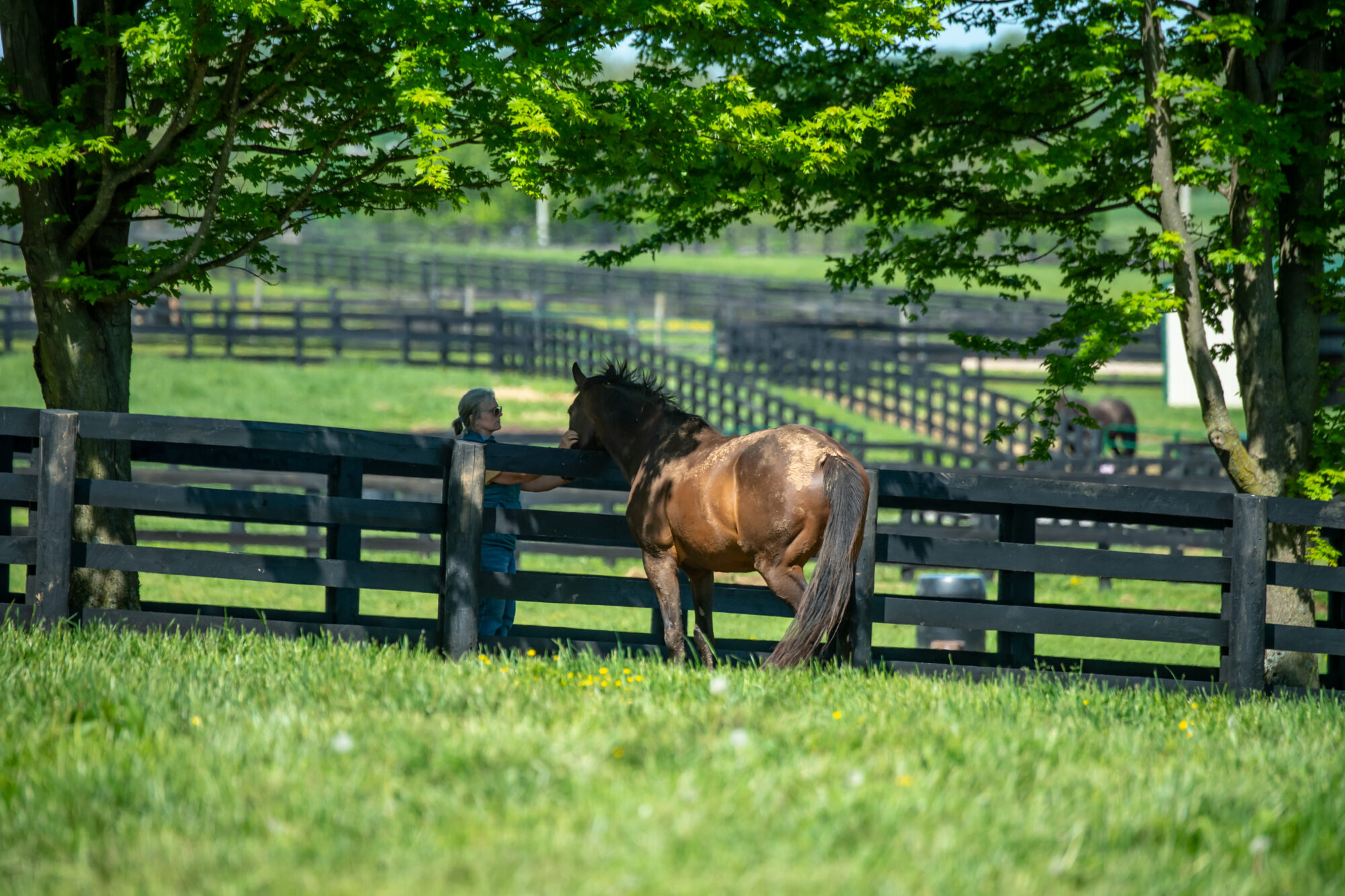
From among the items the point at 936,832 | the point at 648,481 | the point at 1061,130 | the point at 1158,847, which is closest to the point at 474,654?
the point at 648,481

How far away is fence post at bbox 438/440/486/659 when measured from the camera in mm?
6145

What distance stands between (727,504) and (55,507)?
3769 millimetres

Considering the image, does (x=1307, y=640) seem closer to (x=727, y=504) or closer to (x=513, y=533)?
(x=727, y=504)

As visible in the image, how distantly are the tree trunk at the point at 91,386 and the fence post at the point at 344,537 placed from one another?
5.72 ft

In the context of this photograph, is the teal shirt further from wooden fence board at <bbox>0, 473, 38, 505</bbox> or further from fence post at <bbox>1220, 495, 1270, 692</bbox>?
fence post at <bbox>1220, 495, 1270, 692</bbox>

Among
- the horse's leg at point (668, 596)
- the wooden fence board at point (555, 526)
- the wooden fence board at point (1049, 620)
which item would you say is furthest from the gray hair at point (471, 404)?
the wooden fence board at point (1049, 620)

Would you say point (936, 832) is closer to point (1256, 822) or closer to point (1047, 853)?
point (1047, 853)

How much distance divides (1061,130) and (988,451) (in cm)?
1505

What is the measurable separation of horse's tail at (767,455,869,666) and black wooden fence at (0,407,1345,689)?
499 millimetres

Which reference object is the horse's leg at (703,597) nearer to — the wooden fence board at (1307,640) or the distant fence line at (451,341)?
the wooden fence board at (1307,640)

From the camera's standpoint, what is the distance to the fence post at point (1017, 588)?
22.2ft

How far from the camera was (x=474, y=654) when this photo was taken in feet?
19.1

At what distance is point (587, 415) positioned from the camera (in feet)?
22.6

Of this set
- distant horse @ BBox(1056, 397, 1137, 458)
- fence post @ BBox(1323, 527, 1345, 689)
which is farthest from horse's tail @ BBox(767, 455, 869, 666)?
distant horse @ BBox(1056, 397, 1137, 458)
